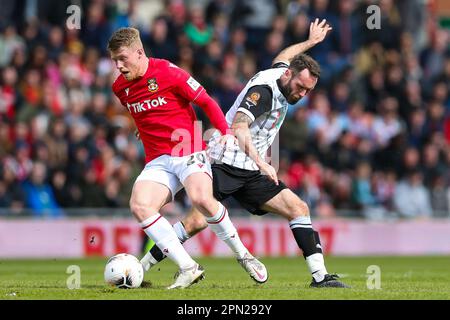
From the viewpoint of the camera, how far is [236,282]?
39.9ft

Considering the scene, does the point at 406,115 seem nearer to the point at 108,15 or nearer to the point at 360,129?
the point at 360,129

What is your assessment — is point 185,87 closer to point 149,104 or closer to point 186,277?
point 149,104

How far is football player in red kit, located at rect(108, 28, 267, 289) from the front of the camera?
35.1ft

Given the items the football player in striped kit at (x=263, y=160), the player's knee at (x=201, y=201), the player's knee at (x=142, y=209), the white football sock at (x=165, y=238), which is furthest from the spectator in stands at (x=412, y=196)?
the player's knee at (x=142, y=209)

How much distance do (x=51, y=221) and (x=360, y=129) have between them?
684 cm

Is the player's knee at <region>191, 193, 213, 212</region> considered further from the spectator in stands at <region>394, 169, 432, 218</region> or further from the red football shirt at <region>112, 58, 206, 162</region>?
the spectator in stands at <region>394, 169, 432, 218</region>

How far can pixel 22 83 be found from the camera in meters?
20.3

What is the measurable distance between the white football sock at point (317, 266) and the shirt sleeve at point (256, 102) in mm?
1473

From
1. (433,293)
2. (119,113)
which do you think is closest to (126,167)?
(119,113)

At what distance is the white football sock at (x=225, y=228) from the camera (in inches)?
432

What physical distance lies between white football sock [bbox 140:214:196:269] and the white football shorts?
41cm

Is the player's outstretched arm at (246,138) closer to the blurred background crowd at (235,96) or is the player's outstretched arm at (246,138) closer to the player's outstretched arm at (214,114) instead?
the player's outstretched arm at (214,114)

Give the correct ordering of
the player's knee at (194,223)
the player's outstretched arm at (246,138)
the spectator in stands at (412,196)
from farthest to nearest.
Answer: the spectator in stands at (412,196)
the player's knee at (194,223)
the player's outstretched arm at (246,138)
